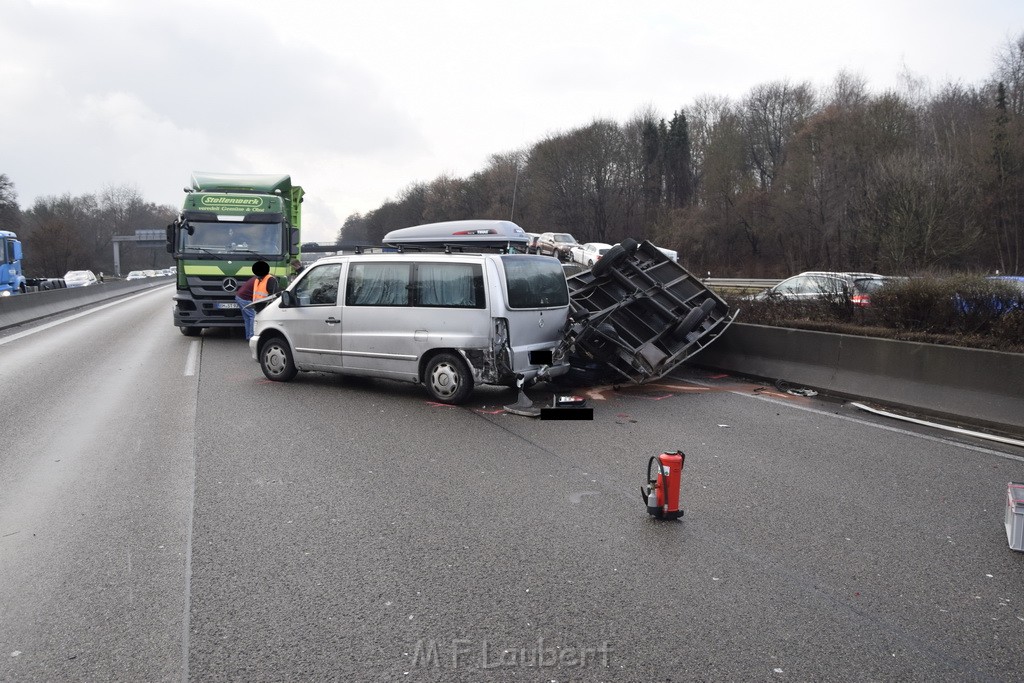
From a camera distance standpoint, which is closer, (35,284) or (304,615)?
(304,615)

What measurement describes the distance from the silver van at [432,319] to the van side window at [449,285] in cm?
1

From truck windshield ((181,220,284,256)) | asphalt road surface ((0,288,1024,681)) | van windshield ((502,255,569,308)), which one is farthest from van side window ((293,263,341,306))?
truck windshield ((181,220,284,256))

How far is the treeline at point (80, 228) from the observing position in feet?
265

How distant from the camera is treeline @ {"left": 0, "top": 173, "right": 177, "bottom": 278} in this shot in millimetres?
80875

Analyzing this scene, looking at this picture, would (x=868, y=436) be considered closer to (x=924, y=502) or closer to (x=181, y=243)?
(x=924, y=502)

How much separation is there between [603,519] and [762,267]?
52.8m

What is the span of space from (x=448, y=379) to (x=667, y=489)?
487 cm

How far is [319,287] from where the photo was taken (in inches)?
443

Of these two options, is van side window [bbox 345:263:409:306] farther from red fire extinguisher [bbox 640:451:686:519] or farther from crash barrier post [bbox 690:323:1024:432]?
red fire extinguisher [bbox 640:451:686:519]

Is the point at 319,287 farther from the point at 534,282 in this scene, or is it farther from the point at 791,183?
the point at 791,183

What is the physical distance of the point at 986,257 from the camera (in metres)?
30.8

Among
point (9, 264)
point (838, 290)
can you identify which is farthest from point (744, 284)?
point (9, 264)

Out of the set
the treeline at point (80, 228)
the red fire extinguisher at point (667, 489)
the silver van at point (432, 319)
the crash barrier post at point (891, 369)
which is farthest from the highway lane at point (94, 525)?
the treeline at point (80, 228)

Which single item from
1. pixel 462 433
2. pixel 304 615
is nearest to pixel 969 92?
pixel 462 433
